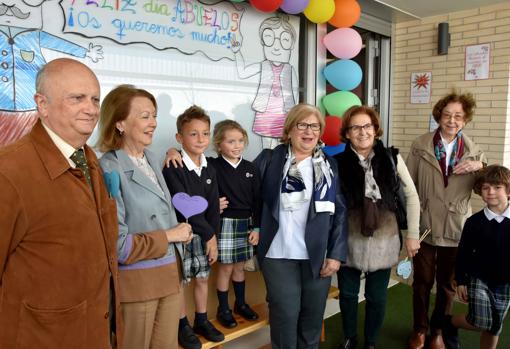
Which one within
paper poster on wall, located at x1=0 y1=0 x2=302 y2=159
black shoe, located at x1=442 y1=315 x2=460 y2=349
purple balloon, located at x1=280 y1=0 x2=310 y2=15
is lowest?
black shoe, located at x1=442 y1=315 x2=460 y2=349

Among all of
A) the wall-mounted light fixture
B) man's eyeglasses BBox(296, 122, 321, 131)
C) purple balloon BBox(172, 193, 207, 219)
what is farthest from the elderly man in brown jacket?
the wall-mounted light fixture

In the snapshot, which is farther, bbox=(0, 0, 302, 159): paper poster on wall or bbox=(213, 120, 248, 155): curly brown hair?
bbox=(213, 120, 248, 155): curly brown hair

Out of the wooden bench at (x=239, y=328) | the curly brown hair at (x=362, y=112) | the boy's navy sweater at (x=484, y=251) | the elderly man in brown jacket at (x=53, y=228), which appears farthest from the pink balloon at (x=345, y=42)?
the elderly man in brown jacket at (x=53, y=228)

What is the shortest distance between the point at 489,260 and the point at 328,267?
3.41ft

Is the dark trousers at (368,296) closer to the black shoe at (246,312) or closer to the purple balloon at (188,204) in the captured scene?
the black shoe at (246,312)

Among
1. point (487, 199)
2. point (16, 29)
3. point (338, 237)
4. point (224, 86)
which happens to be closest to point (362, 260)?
point (338, 237)

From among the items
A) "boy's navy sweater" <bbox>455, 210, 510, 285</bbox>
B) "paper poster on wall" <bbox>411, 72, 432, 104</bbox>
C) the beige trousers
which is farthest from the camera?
"paper poster on wall" <bbox>411, 72, 432, 104</bbox>

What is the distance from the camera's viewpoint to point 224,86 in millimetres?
3176

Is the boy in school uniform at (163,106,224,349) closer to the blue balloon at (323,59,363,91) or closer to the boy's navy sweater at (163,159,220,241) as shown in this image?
the boy's navy sweater at (163,159,220,241)

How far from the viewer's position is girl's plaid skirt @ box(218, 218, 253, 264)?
2.60m

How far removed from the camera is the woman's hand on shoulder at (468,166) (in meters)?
2.93

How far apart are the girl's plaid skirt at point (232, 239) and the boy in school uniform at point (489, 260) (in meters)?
1.45

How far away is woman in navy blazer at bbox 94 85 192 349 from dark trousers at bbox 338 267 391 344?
132 cm

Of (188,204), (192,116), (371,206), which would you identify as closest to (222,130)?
(192,116)
